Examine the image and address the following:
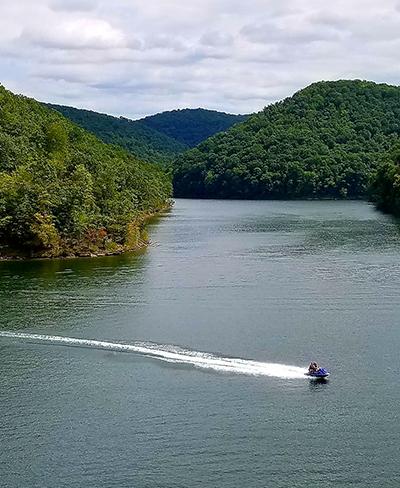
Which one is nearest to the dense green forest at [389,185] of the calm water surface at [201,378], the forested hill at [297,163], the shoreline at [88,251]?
the forested hill at [297,163]

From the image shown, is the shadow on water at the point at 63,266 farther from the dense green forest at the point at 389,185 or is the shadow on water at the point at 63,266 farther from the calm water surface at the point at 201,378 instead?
the dense green forest at the point at 389,185

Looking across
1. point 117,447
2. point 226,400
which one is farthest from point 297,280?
point 117,447

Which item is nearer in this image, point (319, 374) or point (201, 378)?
point (319, 374)

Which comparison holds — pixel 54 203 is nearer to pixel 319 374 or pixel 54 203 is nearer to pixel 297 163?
pixel 319 374

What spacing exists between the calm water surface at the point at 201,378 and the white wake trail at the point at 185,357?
0.62 ft

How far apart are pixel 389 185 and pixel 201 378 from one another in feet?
315

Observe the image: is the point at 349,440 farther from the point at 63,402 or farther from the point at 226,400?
the point at 63,402

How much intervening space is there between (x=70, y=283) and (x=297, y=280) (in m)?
18.1

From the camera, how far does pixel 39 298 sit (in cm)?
5000

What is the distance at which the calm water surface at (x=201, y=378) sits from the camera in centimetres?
2531

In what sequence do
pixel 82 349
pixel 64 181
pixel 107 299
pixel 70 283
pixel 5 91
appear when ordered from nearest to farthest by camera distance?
1. pixel 82 349
2. pixel 107 299
3. pixel 70 283
4. pixel 64 181
5. pixel 5 91

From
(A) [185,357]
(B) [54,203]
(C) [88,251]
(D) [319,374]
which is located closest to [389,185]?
(C) [88,251]

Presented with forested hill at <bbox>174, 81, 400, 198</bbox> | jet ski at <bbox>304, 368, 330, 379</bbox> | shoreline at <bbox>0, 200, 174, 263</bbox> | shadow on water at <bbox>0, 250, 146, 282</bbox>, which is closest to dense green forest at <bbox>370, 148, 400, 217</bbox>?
forested hill at <bbox>174, 81, 400, 198</bbox>

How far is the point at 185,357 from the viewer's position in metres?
36.5
